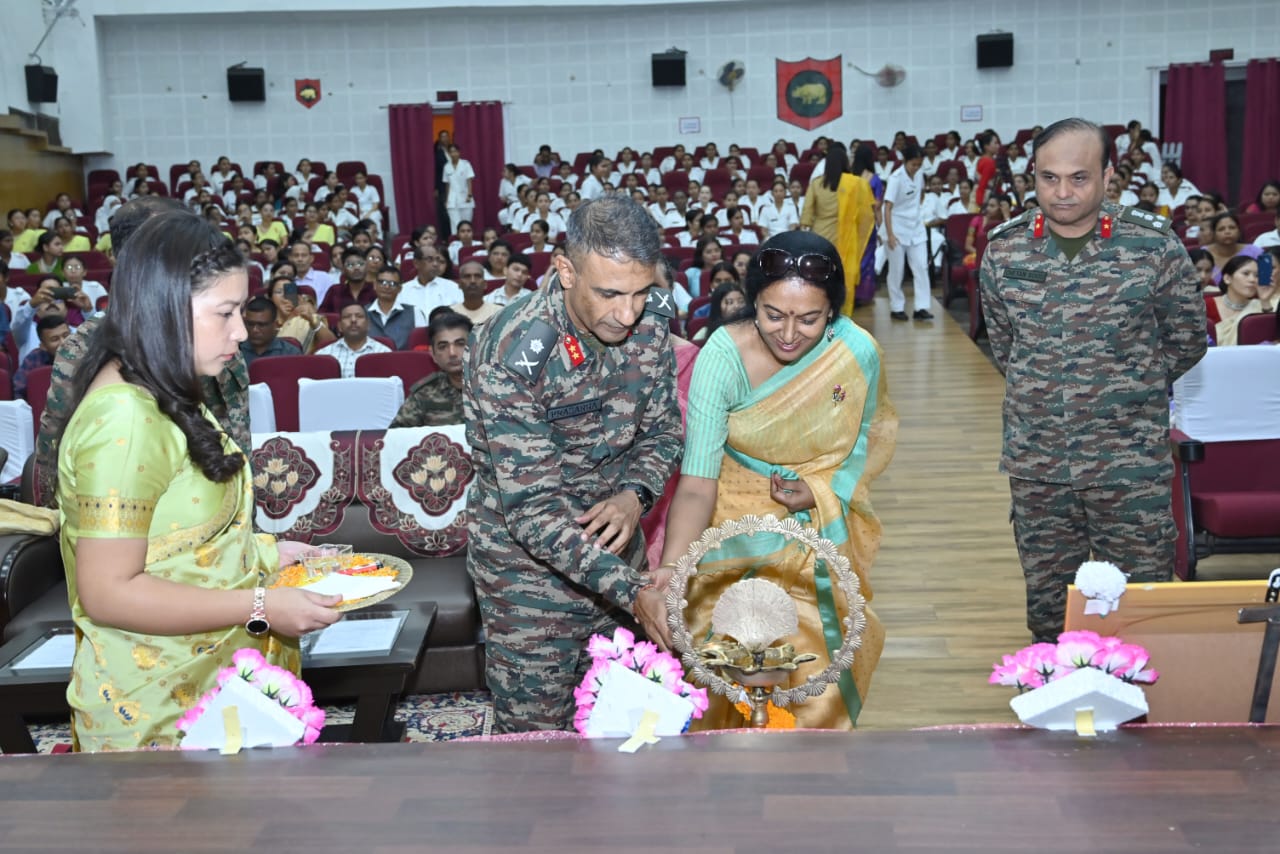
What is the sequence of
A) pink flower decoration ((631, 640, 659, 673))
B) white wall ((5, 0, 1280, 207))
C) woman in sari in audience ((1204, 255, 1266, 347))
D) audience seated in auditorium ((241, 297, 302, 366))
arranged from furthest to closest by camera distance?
white wall ((5, 0, 1280, 207)) → audience seated in auditorium ((241, 297, 302, 366)) → woman in sari in audience ((1204, 255, 1266, 347)) → pink flower decoration ((631, 640, 659, 673))

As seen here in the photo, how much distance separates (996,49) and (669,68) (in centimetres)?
383

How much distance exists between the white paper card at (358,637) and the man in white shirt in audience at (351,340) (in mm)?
3205

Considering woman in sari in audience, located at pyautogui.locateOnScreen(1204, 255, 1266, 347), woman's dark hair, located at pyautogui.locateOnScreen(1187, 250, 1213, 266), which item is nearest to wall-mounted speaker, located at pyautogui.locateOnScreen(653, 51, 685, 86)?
woman's dark hair, located at pyautogui.locateOnScreen(1187, 250, 1213, 266)

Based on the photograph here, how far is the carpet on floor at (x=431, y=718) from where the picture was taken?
10.9 feet

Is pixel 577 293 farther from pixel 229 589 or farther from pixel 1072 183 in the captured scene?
pixel 1072 183

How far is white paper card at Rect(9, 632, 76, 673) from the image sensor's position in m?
2.72

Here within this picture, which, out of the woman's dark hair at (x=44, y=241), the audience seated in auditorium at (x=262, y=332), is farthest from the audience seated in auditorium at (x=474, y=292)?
the woman's dark hair at (x=44, y=241)

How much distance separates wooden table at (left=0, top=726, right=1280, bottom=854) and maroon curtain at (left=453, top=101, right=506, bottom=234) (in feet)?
46.1

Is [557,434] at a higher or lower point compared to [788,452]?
higher

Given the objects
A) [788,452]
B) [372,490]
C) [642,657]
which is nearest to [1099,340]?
[788,452]

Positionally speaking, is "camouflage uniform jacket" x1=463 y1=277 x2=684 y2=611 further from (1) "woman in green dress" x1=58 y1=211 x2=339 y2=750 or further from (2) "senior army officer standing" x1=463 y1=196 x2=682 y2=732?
(1) "woman in green dress" x1=58 y1=211 x2=339 y2=750

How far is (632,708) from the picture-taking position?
1.56m

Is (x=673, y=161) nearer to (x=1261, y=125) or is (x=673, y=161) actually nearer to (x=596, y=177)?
(x=596, y=177)

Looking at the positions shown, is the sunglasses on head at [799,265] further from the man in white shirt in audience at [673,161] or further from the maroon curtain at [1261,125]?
the maroon curtain at [1261,125]
